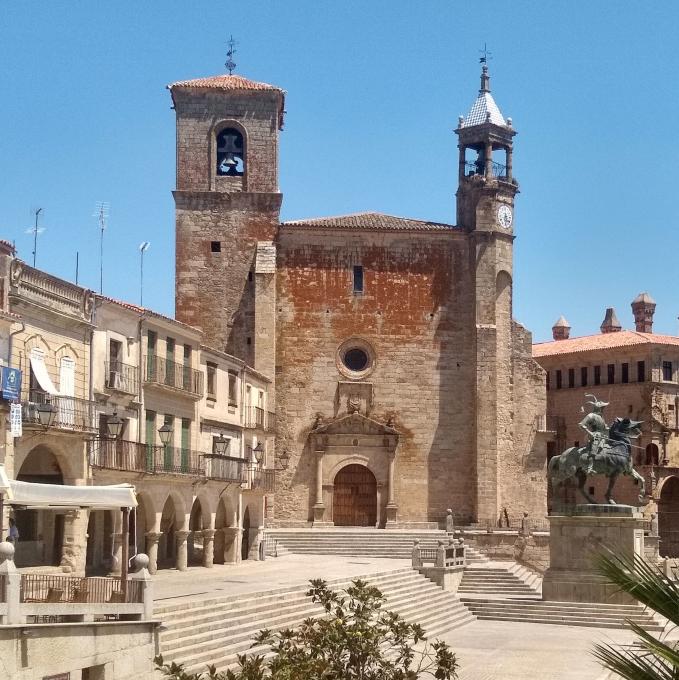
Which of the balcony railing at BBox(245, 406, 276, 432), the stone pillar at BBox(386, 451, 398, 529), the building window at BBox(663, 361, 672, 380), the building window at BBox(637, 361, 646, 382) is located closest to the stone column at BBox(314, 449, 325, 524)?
the balcony railing at BBox(245, 406, 276, 432)

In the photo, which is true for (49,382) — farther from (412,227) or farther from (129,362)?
(412,227)

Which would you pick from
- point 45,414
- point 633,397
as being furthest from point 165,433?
point 633,397

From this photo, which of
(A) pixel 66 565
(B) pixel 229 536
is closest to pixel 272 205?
(B) pixel 229 536

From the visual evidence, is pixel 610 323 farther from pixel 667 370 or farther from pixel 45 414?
pixel 45 414


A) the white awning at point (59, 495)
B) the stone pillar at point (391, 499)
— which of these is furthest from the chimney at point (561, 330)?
the white awning at point (59, 495)

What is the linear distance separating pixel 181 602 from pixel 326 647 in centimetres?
964

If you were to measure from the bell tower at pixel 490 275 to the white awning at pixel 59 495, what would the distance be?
2804cm

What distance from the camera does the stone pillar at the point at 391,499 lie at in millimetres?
46331

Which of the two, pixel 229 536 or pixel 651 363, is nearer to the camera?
pixel 229 536

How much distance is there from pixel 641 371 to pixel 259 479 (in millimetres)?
30516

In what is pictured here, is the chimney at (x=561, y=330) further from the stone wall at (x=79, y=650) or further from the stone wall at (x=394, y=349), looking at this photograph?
the stone wall at (x=79, y=650)

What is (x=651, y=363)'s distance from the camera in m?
62.8

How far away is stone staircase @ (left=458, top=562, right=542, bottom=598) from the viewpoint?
1364 inches

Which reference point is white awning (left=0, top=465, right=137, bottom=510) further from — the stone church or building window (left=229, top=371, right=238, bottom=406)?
the stone church
